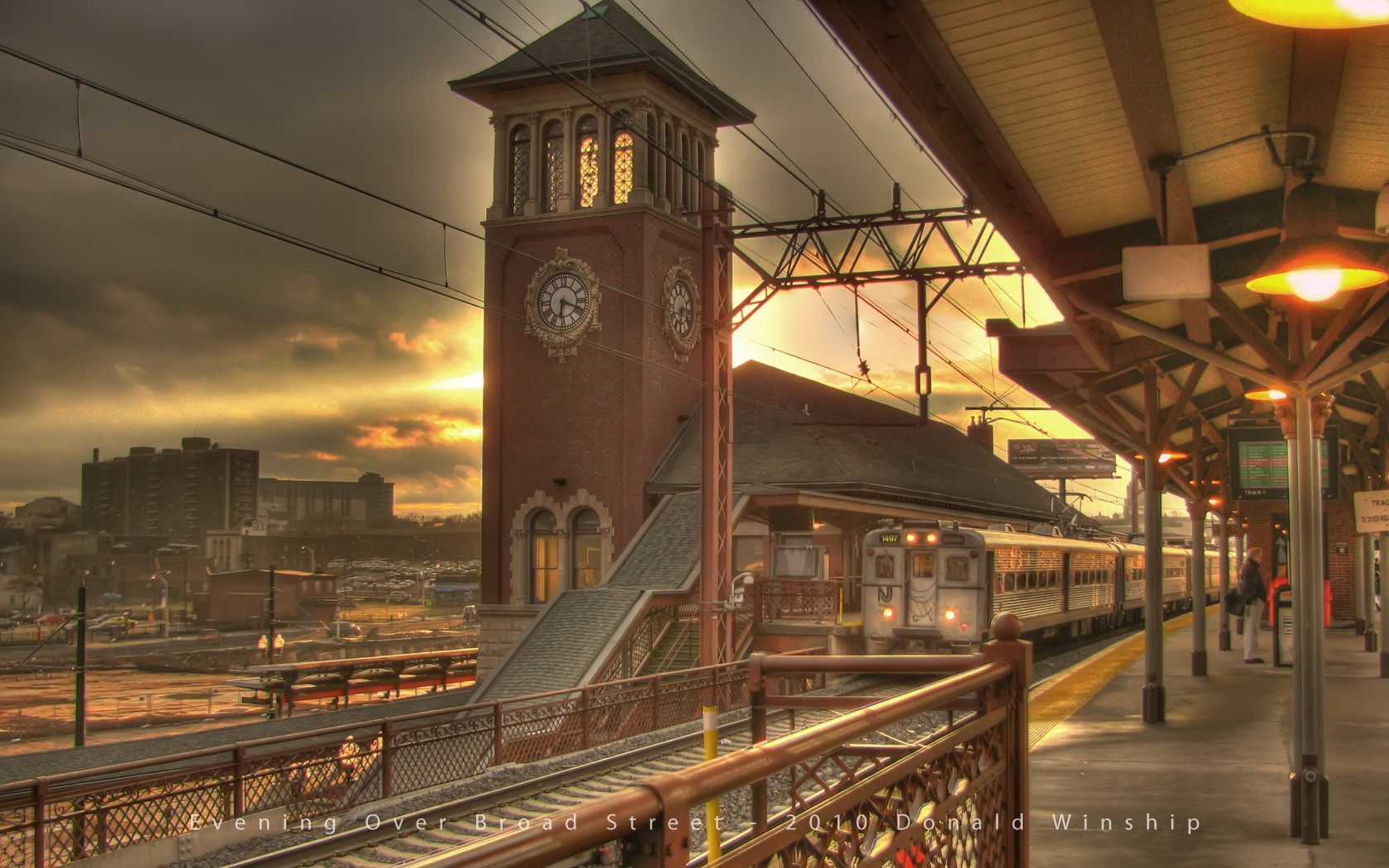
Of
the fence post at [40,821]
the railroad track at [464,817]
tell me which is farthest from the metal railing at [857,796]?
the fence post at [40,821]

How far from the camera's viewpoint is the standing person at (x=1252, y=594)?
20828 millimetres

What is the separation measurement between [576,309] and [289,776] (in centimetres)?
2233

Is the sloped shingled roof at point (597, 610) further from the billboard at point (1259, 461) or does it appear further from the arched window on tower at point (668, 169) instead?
the billboard at point (1259, 461)

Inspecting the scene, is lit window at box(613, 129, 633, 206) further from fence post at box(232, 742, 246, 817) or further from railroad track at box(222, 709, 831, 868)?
fence post at box(232, 742, 246, 817)

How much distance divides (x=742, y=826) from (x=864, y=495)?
23.2m

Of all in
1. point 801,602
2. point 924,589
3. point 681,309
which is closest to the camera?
point 924,589

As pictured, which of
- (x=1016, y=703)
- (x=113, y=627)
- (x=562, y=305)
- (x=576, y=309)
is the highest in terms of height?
(x=562, y=305)

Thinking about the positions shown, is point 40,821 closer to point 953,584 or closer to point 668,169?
point 953,584

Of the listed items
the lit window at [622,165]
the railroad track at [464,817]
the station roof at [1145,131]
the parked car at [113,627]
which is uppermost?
the lit window at [622,165]

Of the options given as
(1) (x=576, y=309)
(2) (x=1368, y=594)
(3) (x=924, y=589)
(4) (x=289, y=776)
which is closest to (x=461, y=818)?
(4) (x=289, y=776)

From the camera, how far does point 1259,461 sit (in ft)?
53.3

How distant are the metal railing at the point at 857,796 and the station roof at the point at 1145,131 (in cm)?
304

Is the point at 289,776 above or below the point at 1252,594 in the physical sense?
below

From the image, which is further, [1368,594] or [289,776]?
[1368,594]
